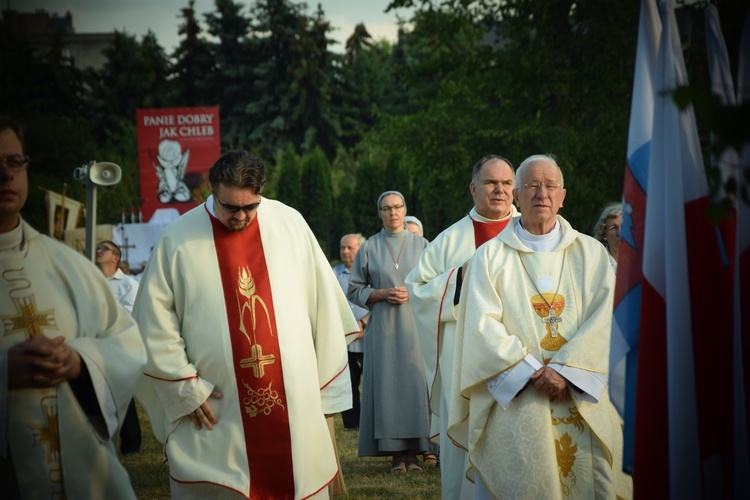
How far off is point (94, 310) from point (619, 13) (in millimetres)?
17118

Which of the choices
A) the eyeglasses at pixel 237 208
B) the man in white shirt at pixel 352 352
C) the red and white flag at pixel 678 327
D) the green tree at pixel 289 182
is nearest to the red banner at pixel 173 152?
the green tree at pixel 289 182

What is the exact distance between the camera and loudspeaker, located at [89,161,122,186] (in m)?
8.24

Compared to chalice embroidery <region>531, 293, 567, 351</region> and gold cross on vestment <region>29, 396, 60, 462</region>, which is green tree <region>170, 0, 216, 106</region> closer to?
chalice embroidery <region>531, 293, 567, 351</region>

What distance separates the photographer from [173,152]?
93.1 feet

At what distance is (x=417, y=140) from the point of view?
944 inches

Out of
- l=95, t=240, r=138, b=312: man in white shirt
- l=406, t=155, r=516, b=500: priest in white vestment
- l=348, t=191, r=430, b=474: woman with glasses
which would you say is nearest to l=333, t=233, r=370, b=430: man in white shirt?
l=348, t=191, r=430, b=474: woman with glasses

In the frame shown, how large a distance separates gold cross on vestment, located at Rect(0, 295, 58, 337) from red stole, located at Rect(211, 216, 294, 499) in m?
1.50

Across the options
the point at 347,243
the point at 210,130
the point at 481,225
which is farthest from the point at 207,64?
the point at 481,225

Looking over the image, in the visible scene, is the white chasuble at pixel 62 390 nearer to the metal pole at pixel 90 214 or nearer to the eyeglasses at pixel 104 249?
the metal pole at pixel 90 214

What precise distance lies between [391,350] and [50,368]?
594 centimetres

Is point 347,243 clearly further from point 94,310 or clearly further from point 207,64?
point 207,64

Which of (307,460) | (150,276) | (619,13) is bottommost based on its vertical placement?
(307,460)

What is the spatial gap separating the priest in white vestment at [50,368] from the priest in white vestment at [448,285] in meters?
2.62

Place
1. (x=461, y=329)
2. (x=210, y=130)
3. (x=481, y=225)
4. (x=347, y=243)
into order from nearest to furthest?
(x=461, y=329), (x=481, y=225), (x=347, y=243), (x=210, y=130)
